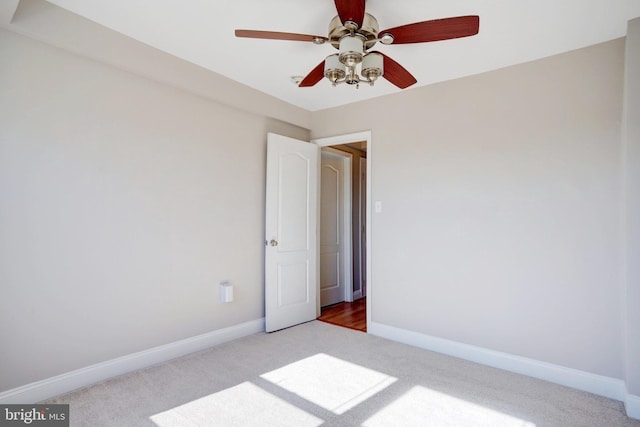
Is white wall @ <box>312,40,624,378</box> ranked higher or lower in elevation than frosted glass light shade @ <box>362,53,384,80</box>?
lower

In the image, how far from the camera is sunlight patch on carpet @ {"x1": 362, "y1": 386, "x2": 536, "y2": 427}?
6.52 ft

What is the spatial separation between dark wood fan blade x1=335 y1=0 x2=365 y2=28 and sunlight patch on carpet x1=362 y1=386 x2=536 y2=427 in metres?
2.30

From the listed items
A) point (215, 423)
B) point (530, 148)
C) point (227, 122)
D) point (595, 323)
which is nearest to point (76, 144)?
point (227, 122)

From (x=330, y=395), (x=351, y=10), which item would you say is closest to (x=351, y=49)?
(x=351, y=10)

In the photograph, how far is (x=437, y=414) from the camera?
2.08 m

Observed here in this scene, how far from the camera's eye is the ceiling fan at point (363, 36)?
169 cm

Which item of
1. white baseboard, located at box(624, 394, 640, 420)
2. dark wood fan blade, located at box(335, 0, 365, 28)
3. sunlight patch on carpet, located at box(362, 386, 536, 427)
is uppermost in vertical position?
dark wood fan blade, located at box(335, 0, 365, 28)

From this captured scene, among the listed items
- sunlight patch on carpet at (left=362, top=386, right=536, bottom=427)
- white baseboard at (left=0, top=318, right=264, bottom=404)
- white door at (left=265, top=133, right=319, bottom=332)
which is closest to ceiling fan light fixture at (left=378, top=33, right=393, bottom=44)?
white door at (left=265, top=133, right=319, bottom=332)

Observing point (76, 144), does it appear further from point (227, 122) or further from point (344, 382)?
point (344, 382)

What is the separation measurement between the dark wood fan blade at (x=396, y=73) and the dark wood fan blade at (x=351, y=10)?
41 centimetres

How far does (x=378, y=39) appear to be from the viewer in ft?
6.31

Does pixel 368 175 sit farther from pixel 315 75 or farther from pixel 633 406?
pixel 633 406

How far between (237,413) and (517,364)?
221 centimetres

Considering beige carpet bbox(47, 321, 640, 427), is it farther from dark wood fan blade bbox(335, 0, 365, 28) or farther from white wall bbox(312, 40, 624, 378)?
dark wood fan blade bbox(335, 0, 365, 28)
